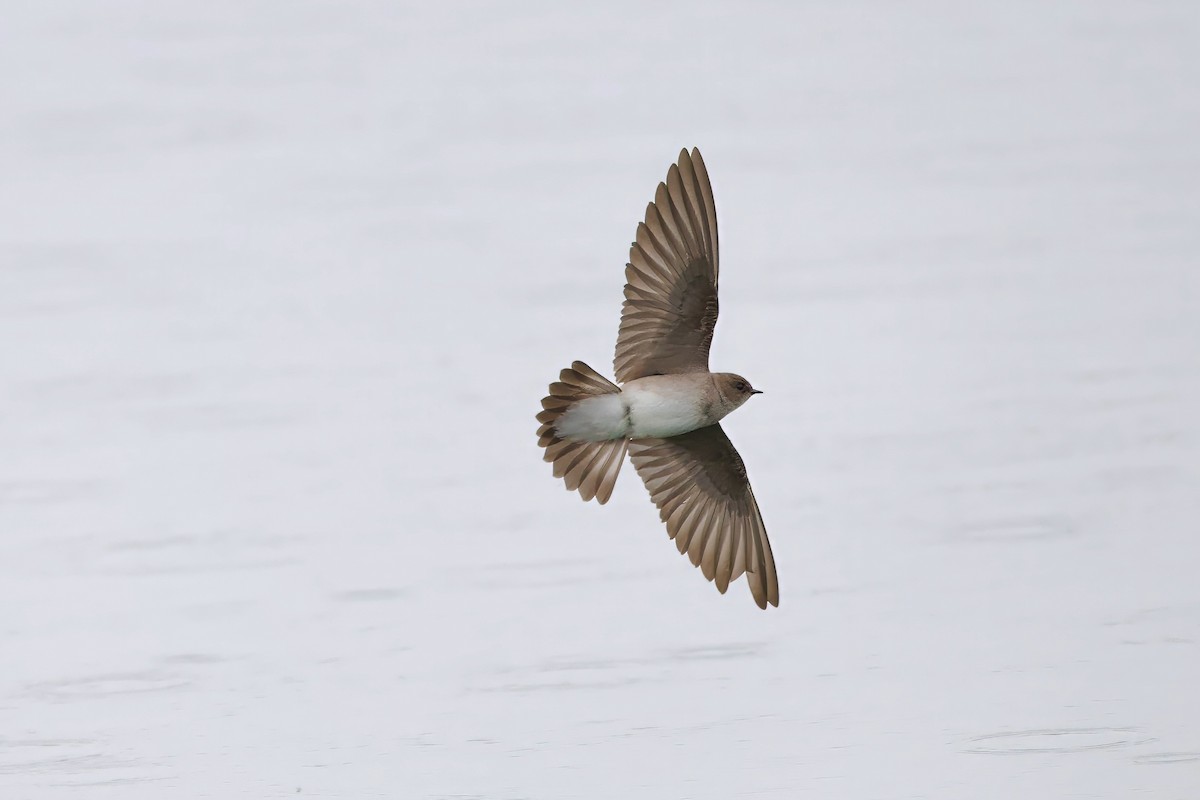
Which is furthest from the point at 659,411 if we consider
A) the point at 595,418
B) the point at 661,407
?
the point at 595,418

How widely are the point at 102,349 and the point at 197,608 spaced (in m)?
2.10

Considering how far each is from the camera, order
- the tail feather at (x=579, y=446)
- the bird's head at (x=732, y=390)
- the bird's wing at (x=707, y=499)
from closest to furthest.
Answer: the tail feather at (x=579, y=446), the bird's head at (x=732, y=390), the bird's wing at (x=707, y=499)

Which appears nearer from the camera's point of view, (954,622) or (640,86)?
(954,622)

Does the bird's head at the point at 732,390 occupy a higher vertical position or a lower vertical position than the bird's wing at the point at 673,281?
lower

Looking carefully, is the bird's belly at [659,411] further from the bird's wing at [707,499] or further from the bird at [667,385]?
the bird's wing at [707,499]

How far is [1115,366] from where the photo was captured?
20.2 feet

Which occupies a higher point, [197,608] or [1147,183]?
[1147,183]

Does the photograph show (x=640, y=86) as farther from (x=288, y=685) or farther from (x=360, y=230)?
(x=288, y=685)

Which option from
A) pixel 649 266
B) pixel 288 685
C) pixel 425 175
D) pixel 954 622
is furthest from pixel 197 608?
pixel 425 175

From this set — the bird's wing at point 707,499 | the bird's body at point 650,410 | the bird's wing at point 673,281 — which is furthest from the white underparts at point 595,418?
the bird's wing at point 707,499

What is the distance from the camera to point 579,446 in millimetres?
4570

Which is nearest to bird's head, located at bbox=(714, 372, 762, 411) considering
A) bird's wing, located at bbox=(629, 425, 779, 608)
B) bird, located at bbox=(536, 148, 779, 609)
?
bird, located at bbox=(536, 148, 779, 609)

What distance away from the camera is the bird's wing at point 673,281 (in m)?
4.59

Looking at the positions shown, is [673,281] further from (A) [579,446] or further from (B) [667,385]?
Result: (A) [579,446]
